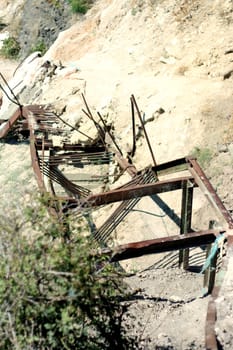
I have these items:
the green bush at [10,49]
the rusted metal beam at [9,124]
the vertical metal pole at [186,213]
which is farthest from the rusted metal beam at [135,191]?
the green bush at [10,49]

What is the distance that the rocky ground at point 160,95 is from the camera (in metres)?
9.23

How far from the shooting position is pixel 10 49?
28.5 m

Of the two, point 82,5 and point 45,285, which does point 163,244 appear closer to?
point 45,285

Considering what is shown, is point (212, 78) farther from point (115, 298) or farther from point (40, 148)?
point (115, 298)

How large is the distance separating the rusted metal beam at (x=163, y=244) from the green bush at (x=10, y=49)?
2086 cm

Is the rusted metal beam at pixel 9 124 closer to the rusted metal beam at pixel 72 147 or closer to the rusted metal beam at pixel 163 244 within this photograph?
the rusted metal beam at pixel 72 147

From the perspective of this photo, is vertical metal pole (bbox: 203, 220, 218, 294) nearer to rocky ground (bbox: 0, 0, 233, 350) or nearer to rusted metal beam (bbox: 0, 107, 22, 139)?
rocky ground (bbox: 0, 0, 233, 350)

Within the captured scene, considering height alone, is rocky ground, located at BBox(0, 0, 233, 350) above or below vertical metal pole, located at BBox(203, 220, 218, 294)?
above

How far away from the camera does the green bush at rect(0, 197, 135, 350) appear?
20.6 feet

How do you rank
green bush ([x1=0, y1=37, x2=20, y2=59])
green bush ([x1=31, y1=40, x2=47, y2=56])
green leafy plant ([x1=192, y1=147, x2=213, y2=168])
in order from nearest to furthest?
green leafy plant ([x1=192, y1=147, x2=213, y2=168]) → green bush ([x1=31, y1=40, x2=47, y2=56]) → green bush ([x1=0, y1=37, x2=20, y2=59])

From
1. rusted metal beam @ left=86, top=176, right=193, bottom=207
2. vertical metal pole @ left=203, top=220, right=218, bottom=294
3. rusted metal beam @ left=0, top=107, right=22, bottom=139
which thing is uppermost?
rusted metal beam @ left=0, top=107, right=22, bottom=139

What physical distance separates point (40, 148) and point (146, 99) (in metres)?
2.50

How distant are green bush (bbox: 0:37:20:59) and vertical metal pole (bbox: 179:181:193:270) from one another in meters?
18.9

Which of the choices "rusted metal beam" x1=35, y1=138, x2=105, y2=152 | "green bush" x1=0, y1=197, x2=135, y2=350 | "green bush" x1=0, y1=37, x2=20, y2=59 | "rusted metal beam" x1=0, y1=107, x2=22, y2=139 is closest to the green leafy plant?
"rusted metal beam" x1=35, y1=138, x2=105, y2=152
